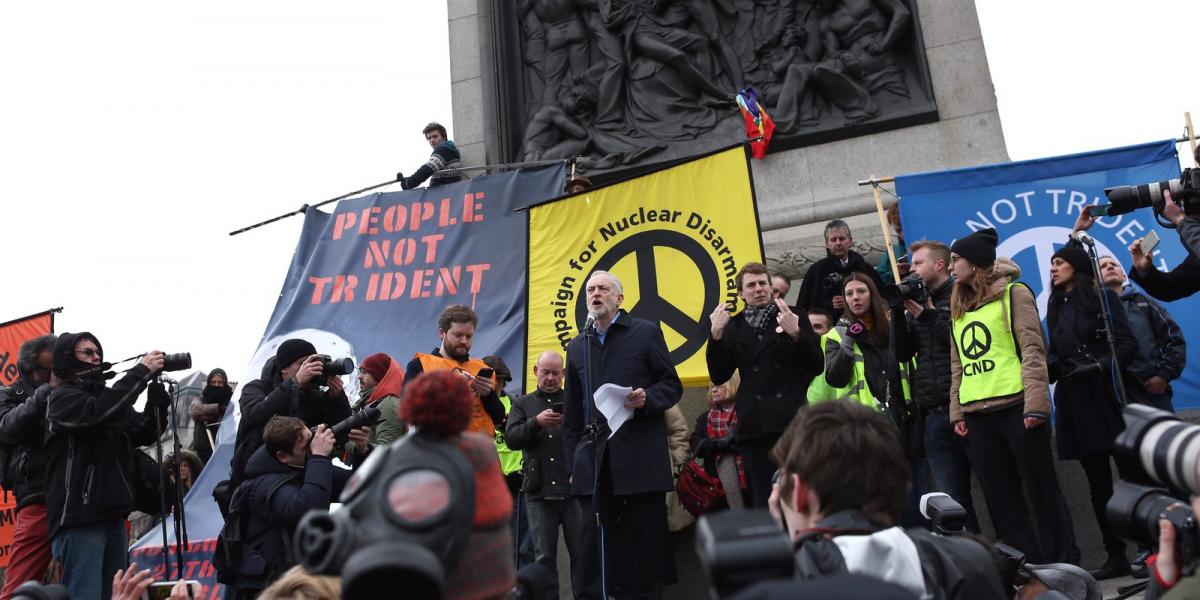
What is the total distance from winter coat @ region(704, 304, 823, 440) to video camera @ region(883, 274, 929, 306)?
32.5 inches

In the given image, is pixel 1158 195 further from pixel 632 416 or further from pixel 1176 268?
pixel 632 416

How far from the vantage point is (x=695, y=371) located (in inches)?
319

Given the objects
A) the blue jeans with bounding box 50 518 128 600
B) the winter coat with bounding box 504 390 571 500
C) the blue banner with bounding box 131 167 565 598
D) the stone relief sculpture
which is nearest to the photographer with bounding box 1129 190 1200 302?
the winter coat with bounding box 504 390 571 500

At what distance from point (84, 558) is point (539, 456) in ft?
9.48

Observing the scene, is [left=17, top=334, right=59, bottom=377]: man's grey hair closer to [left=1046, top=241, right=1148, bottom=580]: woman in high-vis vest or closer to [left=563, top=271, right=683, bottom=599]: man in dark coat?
[left=563, top=271, right=683, bottom=599]: man in dark coat

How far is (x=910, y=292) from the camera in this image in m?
7.30

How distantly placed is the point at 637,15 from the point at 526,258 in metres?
3.85

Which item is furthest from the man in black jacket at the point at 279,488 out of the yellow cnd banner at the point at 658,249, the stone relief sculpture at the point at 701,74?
the stone relief sculpture at the point at 701,74

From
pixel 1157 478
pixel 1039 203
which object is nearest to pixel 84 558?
pixel 1157 478

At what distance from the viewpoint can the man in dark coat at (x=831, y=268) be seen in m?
8.70

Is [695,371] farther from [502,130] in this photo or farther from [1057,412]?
[502,130]

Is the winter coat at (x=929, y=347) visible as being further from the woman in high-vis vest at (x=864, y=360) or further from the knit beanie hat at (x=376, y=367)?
the knit beanie hat at (x=376, y=367)

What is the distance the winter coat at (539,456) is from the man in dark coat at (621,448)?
0.37m

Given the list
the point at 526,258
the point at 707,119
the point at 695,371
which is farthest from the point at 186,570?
the point at 707,119
